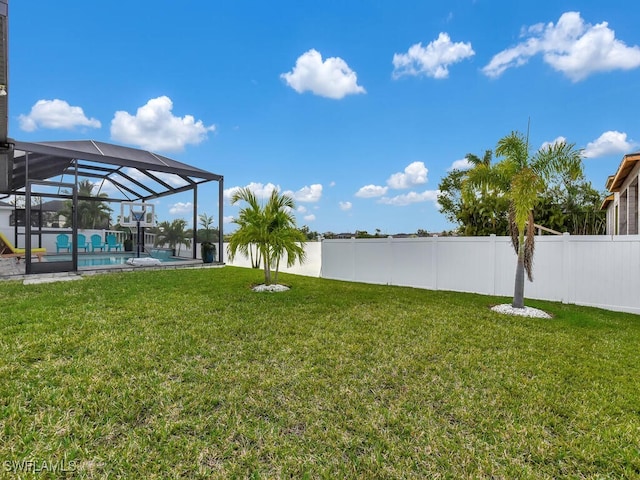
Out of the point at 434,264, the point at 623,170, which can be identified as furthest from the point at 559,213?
the point at 434,264

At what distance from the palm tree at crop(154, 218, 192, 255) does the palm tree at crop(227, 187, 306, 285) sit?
7.47 m

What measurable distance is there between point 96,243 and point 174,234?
3497 mm

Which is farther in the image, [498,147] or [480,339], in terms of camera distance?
[498,147]

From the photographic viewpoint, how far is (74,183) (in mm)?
9648

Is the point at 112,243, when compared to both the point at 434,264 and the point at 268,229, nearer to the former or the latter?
the point at 268,229

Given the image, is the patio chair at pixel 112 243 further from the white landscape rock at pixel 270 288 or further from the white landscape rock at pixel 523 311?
the white landscape rock at pixel 523 311

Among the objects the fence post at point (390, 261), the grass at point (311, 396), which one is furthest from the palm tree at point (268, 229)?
the fence post at point (390, 261)

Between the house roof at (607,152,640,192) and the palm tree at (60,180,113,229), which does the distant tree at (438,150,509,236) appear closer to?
the house roof at (607,152,640,192)

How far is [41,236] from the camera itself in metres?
10.9

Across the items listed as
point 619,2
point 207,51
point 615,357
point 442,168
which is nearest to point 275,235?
point 615,357

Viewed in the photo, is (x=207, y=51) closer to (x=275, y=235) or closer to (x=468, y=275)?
(x=275, y=235)

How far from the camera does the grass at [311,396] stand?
2121 mm

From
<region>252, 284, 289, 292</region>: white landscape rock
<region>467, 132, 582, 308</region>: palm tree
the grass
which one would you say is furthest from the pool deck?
<region>467, 132, 582, 308</region>: palm tree

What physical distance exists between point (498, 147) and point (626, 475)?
575 centimetres
